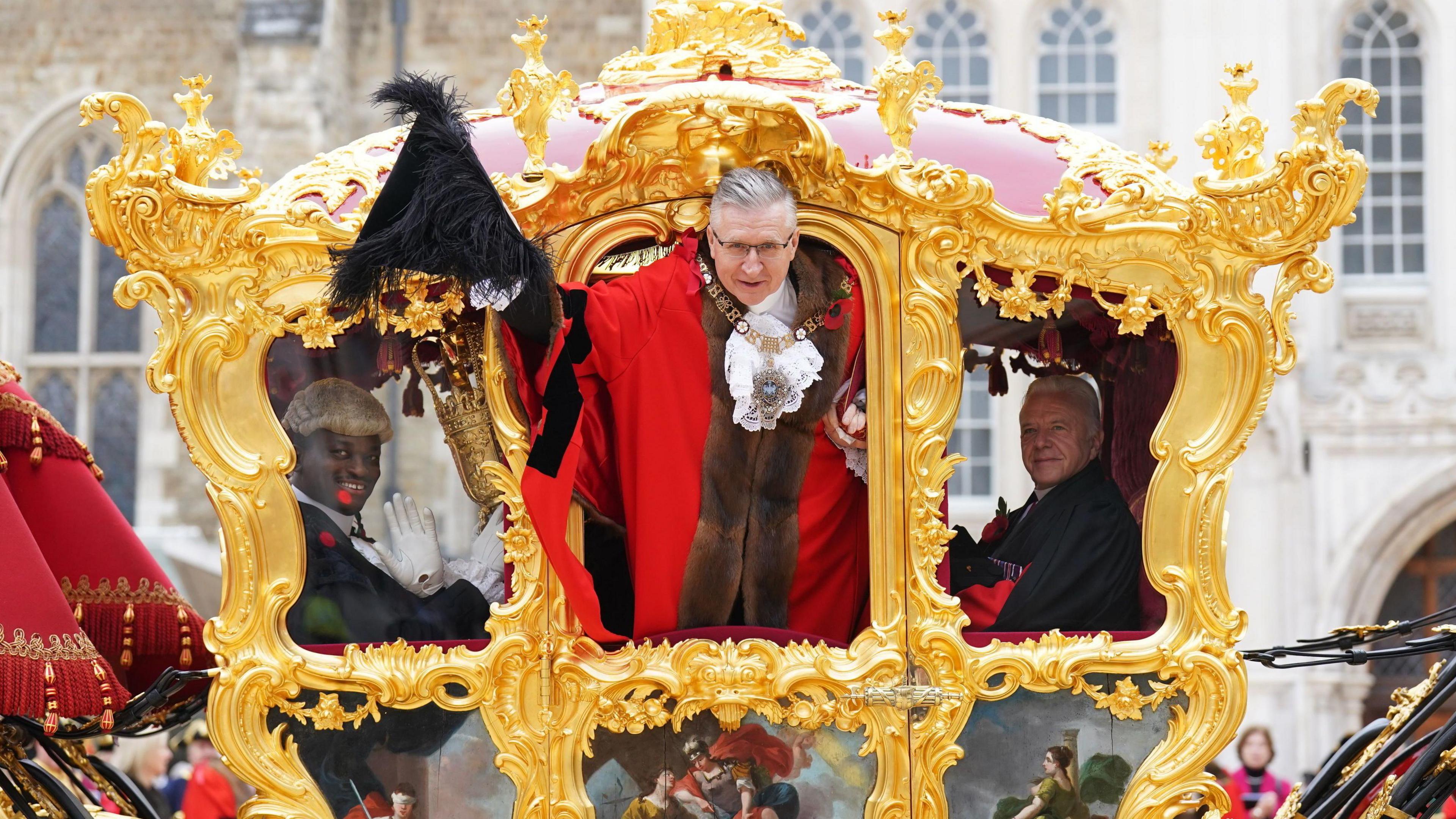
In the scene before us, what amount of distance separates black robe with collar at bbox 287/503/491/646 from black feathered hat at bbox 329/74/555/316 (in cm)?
53

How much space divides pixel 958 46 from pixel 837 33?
0.91m

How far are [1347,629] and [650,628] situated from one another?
1.54 metres

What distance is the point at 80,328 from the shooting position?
1456cm

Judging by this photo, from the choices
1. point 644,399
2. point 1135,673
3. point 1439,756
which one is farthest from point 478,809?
point 1439,756

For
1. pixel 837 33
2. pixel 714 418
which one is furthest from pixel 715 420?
pixel 837 33

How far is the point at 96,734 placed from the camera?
4.03 m

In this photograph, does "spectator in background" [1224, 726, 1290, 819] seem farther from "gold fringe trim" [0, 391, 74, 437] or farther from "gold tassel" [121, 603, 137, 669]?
"gold fringe trim" [0, 391, 74, 437]

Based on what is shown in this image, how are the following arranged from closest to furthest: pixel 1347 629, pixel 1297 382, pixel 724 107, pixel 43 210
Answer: pixel 724 107
pixel 1347 629
pixel 1297 382
pixel 43 210

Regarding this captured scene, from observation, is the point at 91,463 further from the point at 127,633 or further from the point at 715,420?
the point at 715,420

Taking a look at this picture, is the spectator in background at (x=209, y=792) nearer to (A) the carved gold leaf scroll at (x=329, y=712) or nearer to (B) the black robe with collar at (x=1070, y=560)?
(A) the carved gold leaf scroll at (x=329, y=712)

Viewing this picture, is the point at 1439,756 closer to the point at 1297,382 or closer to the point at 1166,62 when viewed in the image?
the point at 1297,382

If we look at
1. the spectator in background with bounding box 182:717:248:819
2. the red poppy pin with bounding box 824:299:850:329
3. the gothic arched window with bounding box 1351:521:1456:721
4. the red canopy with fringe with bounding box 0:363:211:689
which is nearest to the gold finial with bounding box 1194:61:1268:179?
the red poppy pin with bounding box 824:299:850:329

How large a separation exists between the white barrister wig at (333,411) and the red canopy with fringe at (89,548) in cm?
75

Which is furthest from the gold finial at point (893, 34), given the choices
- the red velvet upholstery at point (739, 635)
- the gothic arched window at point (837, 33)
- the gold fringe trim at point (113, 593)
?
the gothic arched window at point (837, 33)
